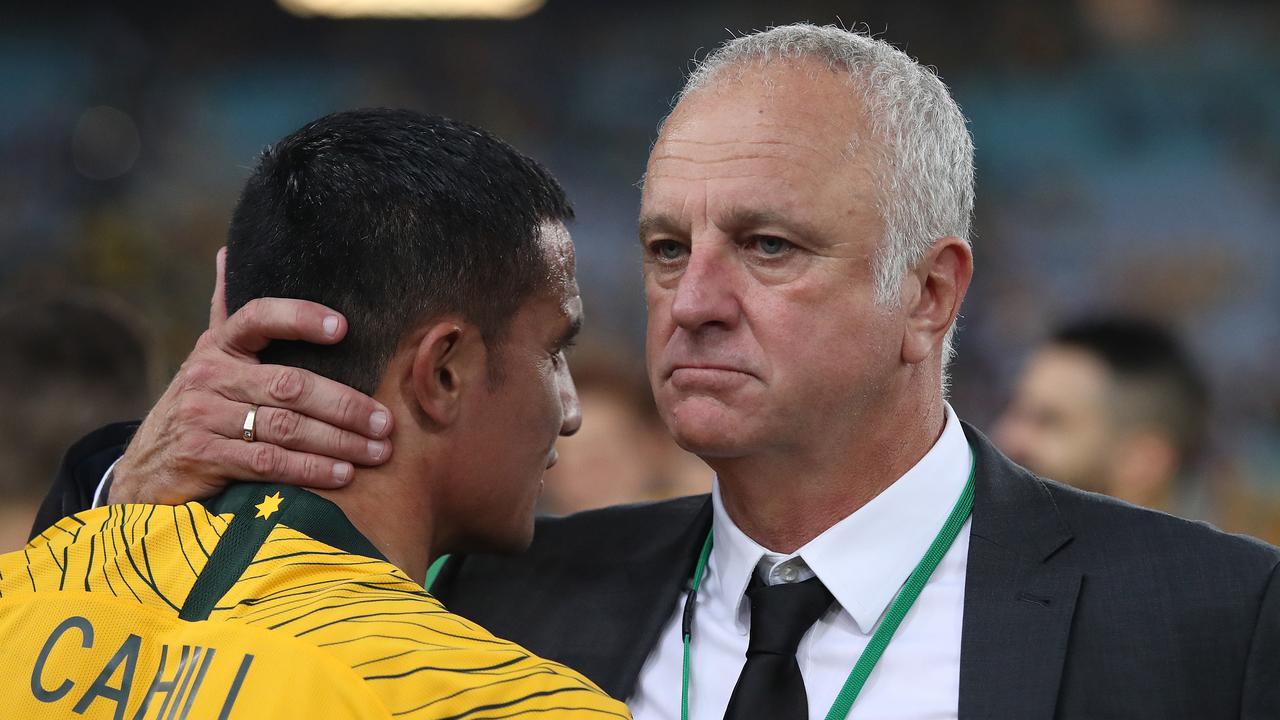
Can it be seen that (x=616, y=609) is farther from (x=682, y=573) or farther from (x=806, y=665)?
(x=806, y=665)

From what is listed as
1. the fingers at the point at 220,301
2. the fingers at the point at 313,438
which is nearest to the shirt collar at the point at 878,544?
the fingers at the point at 313,438

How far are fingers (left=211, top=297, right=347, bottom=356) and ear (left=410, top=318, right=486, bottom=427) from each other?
0.13 metres

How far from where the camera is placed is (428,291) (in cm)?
219

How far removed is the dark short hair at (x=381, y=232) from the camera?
2168 millimetres

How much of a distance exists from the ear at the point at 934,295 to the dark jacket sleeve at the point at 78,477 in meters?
1.54

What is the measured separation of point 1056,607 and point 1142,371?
3.04 metres

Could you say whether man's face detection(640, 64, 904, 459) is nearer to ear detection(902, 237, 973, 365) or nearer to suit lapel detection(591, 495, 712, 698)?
ear detection(902, 237, 973, 365)

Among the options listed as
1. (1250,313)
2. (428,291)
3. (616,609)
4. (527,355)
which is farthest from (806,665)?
(1250,313)

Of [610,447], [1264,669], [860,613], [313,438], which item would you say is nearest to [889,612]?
[860,613]

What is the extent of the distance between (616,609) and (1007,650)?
0.76m

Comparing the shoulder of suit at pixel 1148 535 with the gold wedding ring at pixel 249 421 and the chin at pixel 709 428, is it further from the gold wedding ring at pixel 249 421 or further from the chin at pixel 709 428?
the gold wedding ring at pixel 249 421

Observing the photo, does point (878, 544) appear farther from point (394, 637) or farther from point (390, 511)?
point (394, 637)

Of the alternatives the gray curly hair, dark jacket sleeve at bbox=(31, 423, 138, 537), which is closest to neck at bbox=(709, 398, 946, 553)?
the gray curly hair

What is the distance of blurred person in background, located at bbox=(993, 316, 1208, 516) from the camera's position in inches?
192
